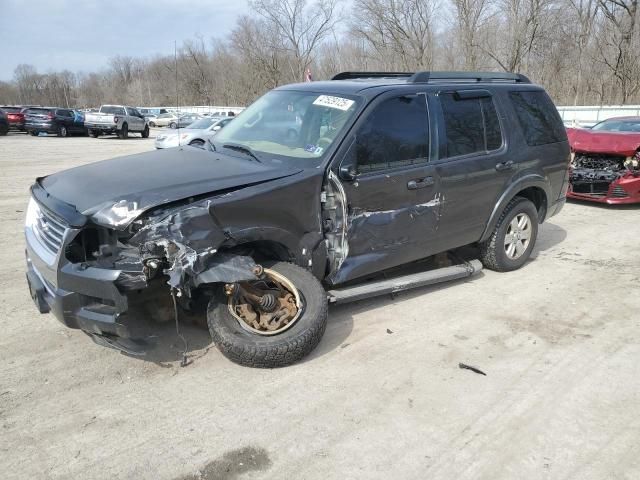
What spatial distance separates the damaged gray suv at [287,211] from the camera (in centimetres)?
327

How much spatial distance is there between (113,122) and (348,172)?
26847 mm

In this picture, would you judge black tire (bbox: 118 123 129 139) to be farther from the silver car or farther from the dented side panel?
the dented side panel

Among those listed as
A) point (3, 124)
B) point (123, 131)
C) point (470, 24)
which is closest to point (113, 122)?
point (123, 131)

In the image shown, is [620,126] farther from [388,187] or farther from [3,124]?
[3,124]

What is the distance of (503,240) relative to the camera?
220 inches

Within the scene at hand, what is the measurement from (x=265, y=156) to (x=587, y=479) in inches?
116

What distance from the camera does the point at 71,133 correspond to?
29266 mm

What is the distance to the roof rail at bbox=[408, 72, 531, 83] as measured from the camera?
188 inches

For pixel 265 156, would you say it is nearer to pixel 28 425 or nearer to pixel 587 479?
pixel 28 425

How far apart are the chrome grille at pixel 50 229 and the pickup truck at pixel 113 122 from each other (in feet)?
86.1

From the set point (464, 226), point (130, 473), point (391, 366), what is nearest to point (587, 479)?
point (391, 366)

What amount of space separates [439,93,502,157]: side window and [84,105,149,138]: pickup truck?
26.2 m

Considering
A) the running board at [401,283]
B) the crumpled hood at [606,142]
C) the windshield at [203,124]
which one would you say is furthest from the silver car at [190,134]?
the running board at [401,283]

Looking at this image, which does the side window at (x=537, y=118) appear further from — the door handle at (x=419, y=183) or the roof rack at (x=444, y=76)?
the door handle at (x=419, y=183)
